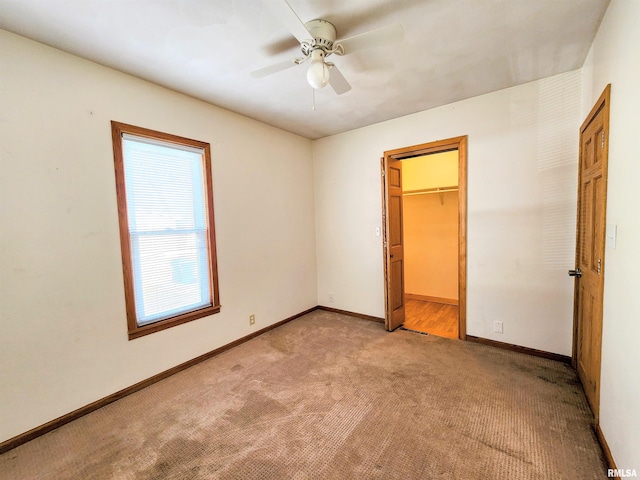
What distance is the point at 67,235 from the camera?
6.38 ft

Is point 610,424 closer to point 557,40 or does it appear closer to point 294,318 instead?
point 557,40

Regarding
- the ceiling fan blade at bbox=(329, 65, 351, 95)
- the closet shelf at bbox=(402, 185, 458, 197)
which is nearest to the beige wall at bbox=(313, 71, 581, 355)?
the closet shelf at bbox=(402, 185, 458, 197)

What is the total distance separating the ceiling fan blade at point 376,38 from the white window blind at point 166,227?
1.82 metres

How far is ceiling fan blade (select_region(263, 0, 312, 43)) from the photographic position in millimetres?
1219

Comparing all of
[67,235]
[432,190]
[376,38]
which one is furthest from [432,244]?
[67,235]

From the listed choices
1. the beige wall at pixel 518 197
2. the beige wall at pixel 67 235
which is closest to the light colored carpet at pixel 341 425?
the beige wall at pixel 67 235

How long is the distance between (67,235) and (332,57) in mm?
2351

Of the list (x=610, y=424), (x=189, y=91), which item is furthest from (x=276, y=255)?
(x=610, y=424)

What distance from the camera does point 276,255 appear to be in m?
3.58

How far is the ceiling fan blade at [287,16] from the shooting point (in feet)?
4.00

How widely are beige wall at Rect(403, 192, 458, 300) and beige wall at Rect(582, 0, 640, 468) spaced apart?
292cm

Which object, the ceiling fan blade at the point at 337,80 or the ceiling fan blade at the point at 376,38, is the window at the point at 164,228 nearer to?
the ceiling fan blade at the point at 337,80

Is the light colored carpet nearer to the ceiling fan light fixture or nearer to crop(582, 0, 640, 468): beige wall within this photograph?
crop(582, 0, 640, 468): beige wall

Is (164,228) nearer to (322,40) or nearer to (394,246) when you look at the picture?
(322,40)
